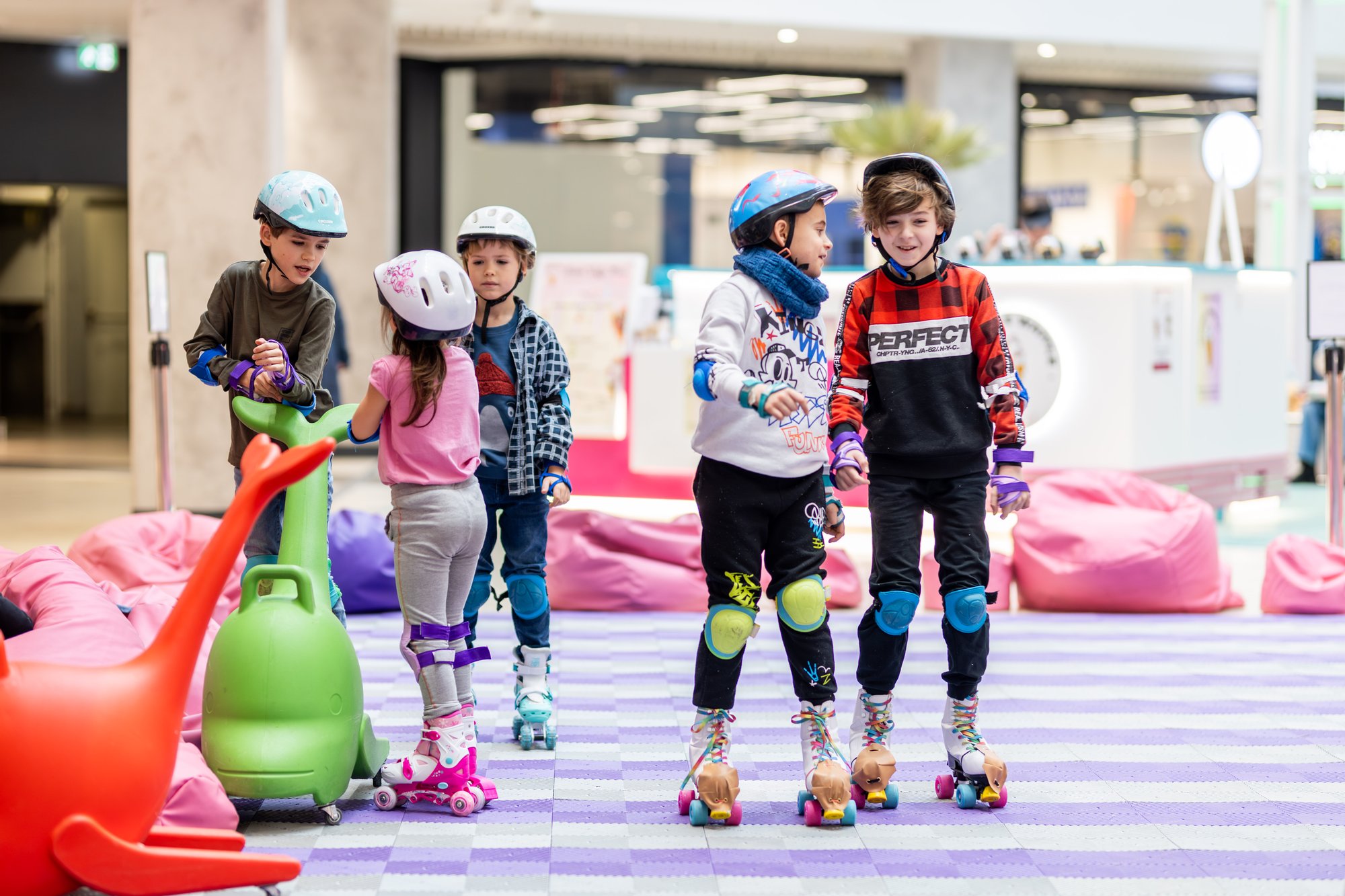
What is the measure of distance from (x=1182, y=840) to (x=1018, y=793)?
421 millimetres

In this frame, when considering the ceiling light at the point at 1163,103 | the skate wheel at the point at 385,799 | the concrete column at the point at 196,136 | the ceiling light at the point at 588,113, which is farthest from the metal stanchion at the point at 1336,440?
the ceiling light at the point at 1163,103

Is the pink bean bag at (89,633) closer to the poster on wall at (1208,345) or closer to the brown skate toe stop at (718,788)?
the brown skate toe stop at (718,788)

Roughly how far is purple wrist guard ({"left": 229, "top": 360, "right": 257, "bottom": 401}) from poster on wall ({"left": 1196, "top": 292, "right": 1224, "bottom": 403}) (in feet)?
20.6

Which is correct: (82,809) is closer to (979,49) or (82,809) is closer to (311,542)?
(311,542)

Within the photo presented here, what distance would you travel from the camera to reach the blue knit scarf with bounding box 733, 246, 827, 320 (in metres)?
3.04

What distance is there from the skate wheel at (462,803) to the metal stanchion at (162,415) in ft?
10.4

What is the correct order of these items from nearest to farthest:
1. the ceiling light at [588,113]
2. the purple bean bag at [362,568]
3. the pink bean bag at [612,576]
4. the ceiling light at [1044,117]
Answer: the purple bean bag at [362,568], the pink bean bag at [612,576], the ceiling light at [588,113], the ceiling light at [1044,117]

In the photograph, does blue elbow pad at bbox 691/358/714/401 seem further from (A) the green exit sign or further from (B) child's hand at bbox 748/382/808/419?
(A) the green exit sign

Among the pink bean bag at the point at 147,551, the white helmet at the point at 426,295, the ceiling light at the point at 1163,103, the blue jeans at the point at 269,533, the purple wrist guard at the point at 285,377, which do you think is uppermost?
the ceiling light at the point at 1163,103

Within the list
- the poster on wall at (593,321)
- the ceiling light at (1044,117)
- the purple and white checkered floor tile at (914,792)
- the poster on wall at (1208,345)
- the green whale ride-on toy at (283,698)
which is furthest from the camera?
the ceiling light at (1044,117)

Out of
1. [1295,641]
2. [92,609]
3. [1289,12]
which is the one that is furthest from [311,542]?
[1289,12]

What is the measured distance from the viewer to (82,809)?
7.53 feet

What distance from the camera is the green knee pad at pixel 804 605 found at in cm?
302

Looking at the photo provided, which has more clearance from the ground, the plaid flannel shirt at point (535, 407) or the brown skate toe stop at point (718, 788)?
the plaid flannel shirt at point (535, 407)
